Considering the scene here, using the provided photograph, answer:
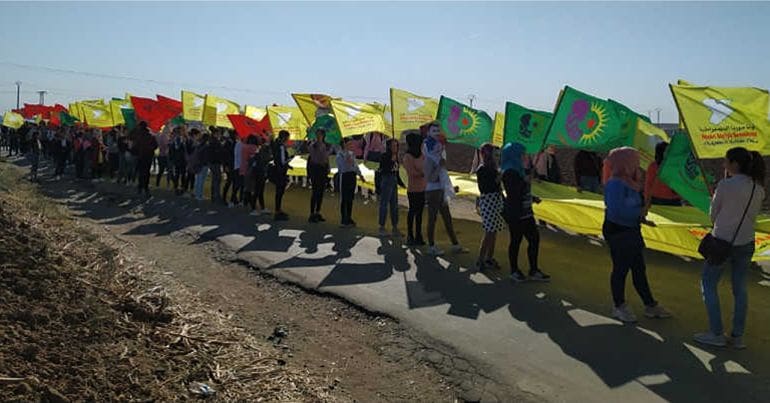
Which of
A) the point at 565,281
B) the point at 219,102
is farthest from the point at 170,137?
the point at 565,281

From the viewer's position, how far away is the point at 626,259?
5.59 metres

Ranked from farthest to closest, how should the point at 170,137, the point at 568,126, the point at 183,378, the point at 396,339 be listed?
the point at 170,137, the point at 568,126, the point at 396,339, the point at 183,378

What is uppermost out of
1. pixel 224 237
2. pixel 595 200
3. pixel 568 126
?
pixel 568 126

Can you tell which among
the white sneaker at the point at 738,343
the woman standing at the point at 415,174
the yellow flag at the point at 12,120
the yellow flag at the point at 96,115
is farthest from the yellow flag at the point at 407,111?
the yellow flag at the point at 12,120

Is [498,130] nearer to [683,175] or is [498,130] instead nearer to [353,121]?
[353,121]

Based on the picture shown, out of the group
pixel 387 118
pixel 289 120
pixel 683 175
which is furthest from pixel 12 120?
pixel 683 175

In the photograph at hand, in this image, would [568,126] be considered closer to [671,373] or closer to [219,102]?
[671,373]

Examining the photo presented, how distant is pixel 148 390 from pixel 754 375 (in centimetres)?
439

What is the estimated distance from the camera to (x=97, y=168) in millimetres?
18656

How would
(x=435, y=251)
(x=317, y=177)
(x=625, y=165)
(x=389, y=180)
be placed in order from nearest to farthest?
1. (x=625, y=165)
2. (x=435, y=251)
3. (x=389, y=180)
4. (x=317, y=177)

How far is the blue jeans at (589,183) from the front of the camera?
11.4m

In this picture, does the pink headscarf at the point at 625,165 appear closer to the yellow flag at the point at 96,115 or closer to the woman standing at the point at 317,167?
the woman standing at the point at 317,167

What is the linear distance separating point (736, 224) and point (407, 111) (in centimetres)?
771

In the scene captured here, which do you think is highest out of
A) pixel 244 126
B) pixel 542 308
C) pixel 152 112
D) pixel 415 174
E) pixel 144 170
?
pixel 152 112
